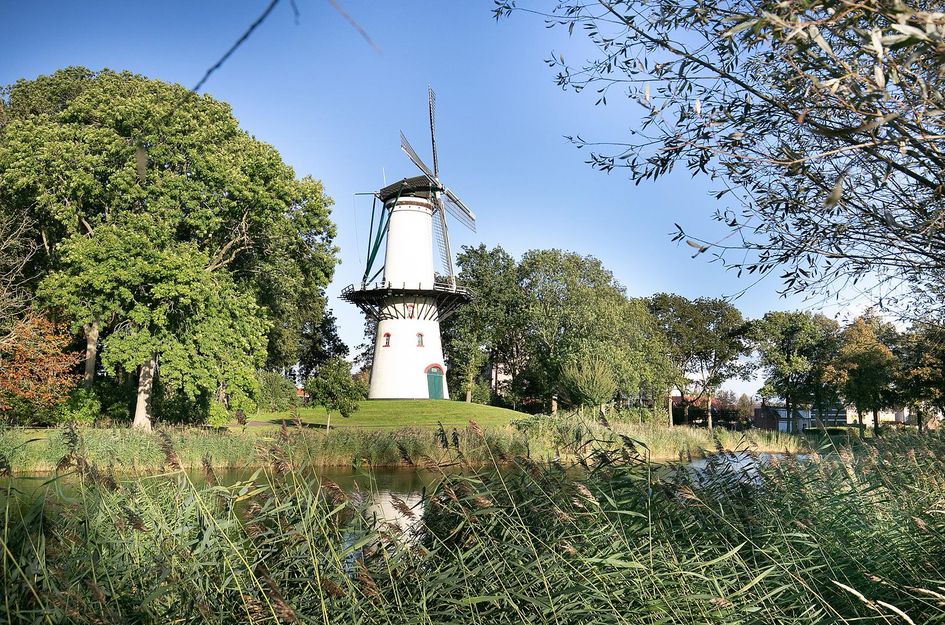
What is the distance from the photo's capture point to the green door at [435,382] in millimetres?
35906

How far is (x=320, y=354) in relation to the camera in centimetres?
4988

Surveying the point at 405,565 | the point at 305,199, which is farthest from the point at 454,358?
the point at 405,565

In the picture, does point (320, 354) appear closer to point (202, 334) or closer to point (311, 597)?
point (202, 334)

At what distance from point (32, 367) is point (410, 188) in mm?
21955

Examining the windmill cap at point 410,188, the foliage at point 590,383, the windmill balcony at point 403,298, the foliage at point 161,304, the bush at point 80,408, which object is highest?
the windmill cap at point 410,188

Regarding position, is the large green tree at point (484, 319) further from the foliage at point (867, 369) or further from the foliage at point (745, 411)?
the foliage at point (745, 411)

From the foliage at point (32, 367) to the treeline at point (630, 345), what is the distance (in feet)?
69.3

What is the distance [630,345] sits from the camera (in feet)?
135

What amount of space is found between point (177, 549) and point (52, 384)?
16926 millimetres

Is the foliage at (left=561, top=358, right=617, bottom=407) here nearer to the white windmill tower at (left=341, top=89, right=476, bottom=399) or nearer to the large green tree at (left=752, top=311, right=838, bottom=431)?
the white windmill tower at (left=341, top=89, right=476, bottom=399)

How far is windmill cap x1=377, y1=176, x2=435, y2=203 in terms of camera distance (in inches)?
1430

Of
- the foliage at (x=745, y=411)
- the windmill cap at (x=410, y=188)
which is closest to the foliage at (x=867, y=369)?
the foliage at (x=745, y=411)

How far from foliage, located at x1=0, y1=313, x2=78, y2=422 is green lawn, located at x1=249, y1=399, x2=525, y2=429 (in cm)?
997

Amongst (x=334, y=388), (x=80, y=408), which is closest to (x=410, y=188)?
(x=334, y=388)
